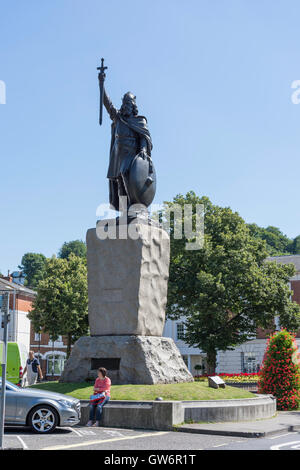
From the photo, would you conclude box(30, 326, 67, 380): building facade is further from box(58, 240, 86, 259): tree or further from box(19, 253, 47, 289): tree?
box(58, 240, 86, 259): tree

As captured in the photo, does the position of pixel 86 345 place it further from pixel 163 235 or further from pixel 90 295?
pixel 163 235

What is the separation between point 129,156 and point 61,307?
85.9 ft

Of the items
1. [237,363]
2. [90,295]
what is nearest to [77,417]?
[90,295]

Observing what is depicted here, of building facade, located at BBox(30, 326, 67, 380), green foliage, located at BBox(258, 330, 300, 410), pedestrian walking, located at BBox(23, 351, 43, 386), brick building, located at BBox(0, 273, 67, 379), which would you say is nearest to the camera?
green foliage, located at BBox(258, 330, 300, 410)

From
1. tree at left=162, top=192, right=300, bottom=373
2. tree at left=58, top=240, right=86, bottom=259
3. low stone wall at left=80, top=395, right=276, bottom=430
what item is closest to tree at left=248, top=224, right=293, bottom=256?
tree at left=58, top=240, right=86, bottom=259

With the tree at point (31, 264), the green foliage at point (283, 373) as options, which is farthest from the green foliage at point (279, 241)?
the green foliage at point (283, 373)

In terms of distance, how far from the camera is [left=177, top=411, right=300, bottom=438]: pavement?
12172 mm

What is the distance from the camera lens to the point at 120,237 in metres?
16.5

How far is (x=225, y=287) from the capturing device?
3453 cm

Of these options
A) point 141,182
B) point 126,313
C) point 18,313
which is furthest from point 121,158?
point 18,313

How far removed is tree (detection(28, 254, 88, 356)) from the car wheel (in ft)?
96.1

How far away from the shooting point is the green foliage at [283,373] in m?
20.1

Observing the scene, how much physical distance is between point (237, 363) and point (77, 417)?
149ft

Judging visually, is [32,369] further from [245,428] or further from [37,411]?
[245,428]
